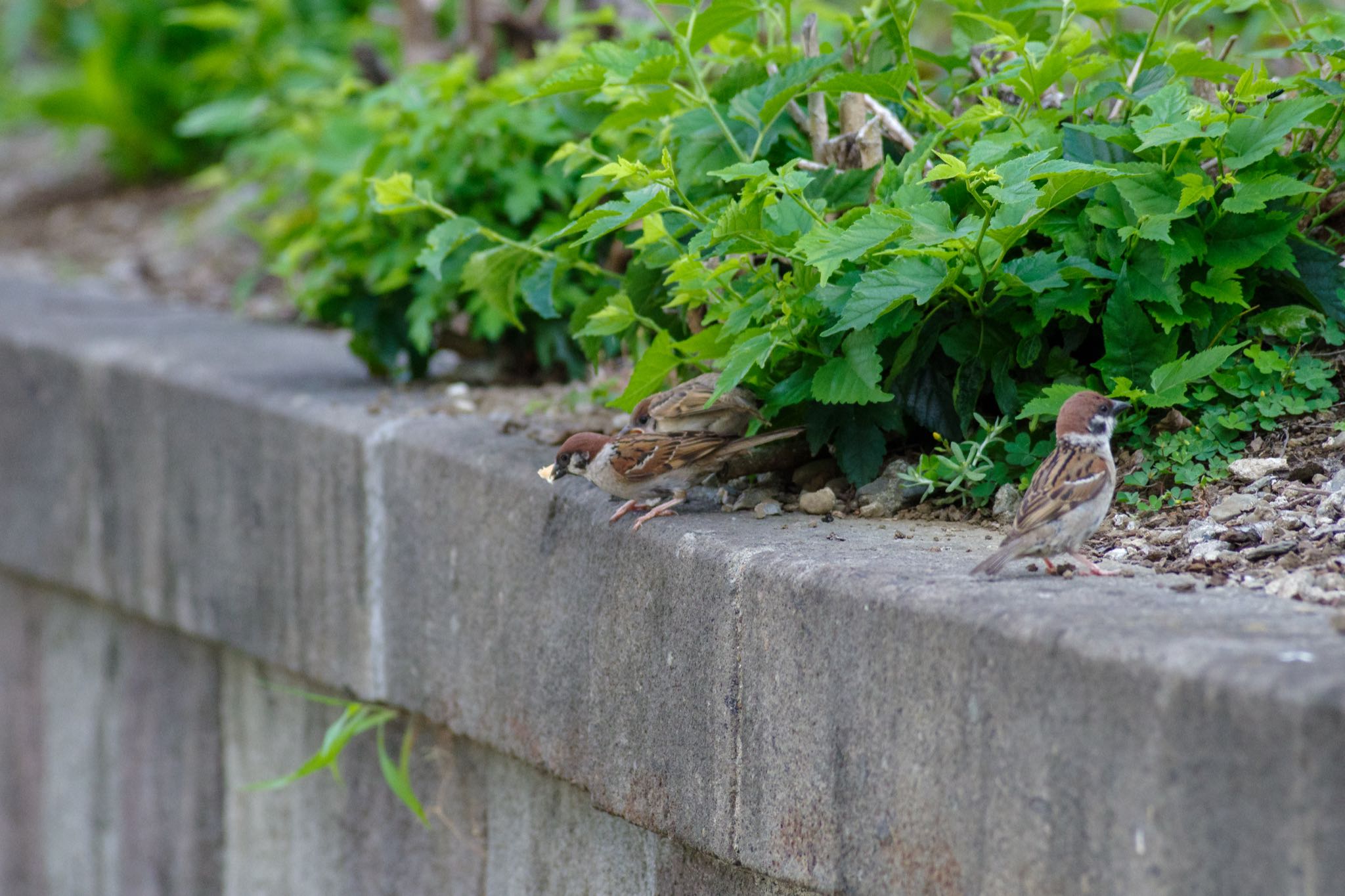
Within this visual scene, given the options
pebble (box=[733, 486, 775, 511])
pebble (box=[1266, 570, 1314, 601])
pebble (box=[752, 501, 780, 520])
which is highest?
pebble (box=[1266, 570, 1314, 601])

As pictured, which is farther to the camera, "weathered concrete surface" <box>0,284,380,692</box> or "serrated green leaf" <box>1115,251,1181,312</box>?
"weathered concrete surface" <box>0,284,380,692</box>

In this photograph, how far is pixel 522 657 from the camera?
10.4 feet

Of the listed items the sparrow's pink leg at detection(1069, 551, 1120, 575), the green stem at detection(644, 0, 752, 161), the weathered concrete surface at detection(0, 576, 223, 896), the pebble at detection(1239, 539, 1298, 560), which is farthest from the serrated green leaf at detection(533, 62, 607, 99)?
the weathered concrete surface at detection(0, 576, 223, 896)

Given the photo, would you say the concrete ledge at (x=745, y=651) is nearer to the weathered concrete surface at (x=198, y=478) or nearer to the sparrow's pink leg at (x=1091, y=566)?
the weathered concrete surface at (x=198, y=478)

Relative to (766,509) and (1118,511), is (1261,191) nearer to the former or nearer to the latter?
(1118,511)

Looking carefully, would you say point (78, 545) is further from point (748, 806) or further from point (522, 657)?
point (748, 806)

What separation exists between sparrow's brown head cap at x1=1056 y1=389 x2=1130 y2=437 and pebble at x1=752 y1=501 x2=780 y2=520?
26.6 inches

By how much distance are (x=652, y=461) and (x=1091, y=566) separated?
98 cm

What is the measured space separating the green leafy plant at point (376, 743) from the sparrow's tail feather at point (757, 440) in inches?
52.3

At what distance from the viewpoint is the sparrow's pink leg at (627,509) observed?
294 centimetres

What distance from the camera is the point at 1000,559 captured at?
7.64 ft

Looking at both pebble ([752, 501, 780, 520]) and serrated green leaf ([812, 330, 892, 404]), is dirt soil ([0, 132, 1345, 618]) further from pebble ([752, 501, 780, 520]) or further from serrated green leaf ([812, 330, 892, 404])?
serrated green leaf ([812, 330, 892, 404])

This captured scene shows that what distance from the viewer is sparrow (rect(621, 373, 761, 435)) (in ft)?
10.1

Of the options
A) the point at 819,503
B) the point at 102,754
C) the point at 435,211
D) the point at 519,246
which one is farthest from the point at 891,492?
the point at 102,754
